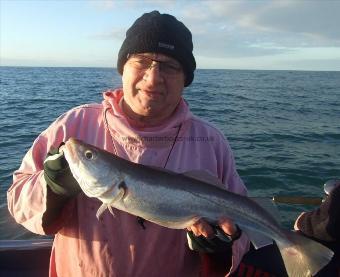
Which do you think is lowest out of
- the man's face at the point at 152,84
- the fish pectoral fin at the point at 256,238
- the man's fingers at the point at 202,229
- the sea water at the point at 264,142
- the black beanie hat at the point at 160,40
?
the sea water at the point at 264,142

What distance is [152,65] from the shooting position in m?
3.60

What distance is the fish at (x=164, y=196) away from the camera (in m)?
3.20

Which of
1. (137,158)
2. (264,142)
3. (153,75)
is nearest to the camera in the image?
(153,75)

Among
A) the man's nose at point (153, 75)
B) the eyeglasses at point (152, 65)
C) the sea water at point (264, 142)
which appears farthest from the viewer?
the sea water at point (264, 142)

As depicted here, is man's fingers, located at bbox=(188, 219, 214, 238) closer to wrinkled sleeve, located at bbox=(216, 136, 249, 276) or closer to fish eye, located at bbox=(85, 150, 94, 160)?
wrinkled sleeve, located at bbox=(216, 136, 249, 276)

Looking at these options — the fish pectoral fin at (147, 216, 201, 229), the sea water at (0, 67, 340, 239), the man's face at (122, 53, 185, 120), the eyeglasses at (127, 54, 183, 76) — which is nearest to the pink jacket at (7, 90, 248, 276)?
the man's face at (122, 53, 185, 120)

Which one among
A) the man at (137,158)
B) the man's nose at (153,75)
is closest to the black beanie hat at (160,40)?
the man at (137,158)

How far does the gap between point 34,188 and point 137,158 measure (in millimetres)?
927

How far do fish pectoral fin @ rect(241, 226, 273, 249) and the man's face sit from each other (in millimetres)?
1336

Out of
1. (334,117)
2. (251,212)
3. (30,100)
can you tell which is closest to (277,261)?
(251,212)

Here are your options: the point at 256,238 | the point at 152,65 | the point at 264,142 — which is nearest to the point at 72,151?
the point at 152,65

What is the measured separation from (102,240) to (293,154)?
1500cm

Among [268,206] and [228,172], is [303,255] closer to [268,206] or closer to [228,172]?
[268,206]

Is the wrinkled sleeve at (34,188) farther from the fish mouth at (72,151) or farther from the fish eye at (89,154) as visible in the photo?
the fish eye at (89,154)
